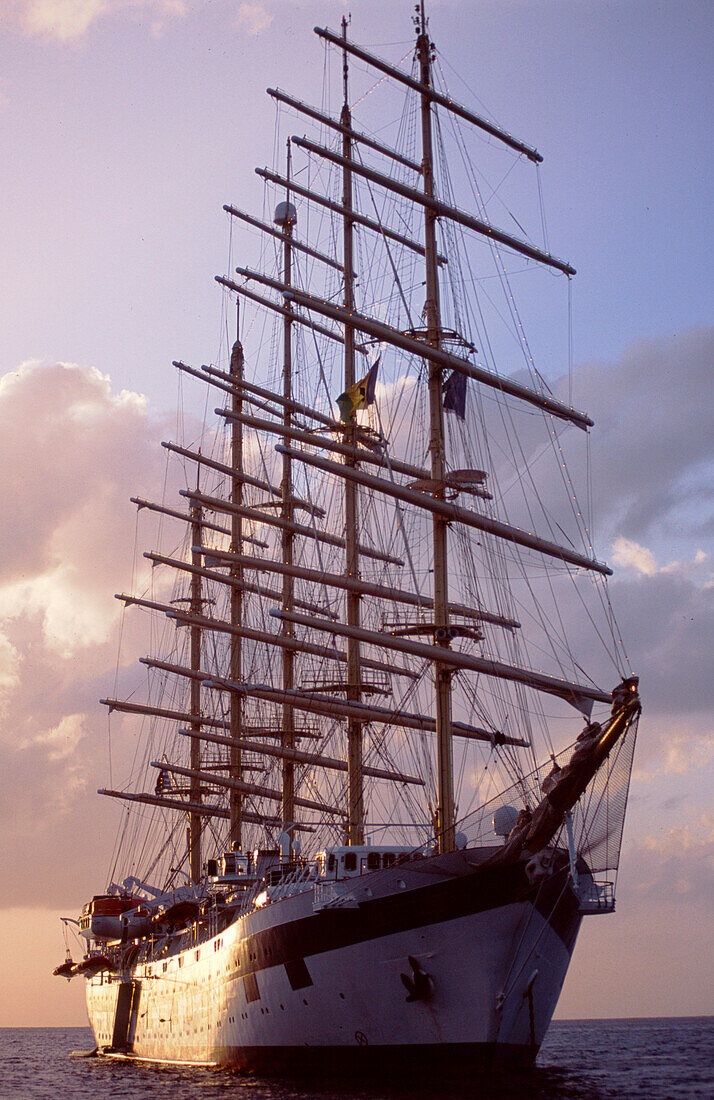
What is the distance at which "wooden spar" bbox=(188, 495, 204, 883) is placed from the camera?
8156cm

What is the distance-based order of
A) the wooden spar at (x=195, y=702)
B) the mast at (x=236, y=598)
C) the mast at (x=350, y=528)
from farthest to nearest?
1. the wooden spar at (x=195, y=702)
2. the mast at (x=236, y=598)
3. the mast at (x=350, y=528)

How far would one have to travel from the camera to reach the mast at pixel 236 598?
7500 centimetres

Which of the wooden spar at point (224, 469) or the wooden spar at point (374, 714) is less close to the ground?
the wooden spar at point (224, 469)

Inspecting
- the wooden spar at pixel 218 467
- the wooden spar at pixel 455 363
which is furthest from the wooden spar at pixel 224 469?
the wooden spar at pixel 455 363

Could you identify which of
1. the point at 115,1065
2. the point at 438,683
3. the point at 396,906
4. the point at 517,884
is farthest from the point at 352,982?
the point at 115,1065

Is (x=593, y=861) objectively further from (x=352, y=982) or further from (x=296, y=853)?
(x=296, y=853)

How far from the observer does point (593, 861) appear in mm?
38625

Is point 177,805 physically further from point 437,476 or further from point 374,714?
point 437,476

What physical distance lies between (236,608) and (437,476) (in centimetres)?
3295

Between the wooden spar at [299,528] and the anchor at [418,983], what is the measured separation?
2596 centimetres

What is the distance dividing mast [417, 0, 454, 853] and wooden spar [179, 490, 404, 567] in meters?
11.2

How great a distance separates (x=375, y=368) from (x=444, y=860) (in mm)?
26604

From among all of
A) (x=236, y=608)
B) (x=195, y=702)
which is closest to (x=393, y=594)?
(x=236, y=608)

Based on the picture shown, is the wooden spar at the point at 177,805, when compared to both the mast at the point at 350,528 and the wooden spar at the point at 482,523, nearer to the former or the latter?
the mast at the point at 350,528
